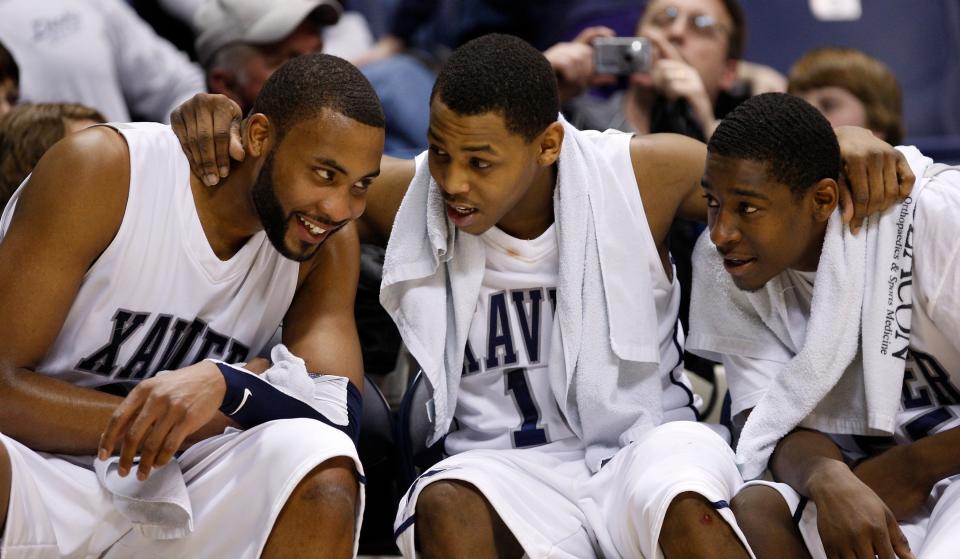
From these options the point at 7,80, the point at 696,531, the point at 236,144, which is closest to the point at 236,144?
the point at 236,144

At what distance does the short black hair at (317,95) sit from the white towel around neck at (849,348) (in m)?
0.93

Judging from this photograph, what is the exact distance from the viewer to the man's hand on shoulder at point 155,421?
183cm

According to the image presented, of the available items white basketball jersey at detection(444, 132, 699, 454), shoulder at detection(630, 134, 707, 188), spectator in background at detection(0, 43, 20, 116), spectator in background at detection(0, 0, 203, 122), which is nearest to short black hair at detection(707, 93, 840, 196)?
shoulder at detection(630, 134, 707, 188)

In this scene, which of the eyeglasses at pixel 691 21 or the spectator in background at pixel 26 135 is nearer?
the spectator in background at pixel 26 135

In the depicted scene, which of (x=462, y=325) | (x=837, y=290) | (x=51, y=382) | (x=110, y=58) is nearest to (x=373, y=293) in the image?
(x=462, y=325)

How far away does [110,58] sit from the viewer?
3869 mm

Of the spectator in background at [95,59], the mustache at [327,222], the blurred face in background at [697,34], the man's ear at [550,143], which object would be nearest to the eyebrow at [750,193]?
the man's ear at [550,143]

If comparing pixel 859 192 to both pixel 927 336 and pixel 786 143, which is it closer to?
pixel 786 143

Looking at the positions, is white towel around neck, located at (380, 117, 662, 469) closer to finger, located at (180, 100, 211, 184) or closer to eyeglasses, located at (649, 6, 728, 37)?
finger, located at (180, 100, 211, 184)

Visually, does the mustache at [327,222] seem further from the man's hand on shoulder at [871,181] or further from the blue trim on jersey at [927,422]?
the blue trim on jersey at [927,422]

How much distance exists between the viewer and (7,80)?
3.31 metres

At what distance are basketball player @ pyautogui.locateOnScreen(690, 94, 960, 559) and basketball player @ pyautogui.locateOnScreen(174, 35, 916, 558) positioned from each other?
12cm

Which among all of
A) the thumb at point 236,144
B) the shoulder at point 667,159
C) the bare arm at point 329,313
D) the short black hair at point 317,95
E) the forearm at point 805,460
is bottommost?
the forearm at point 805,460

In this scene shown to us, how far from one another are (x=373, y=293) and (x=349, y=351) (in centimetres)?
51
